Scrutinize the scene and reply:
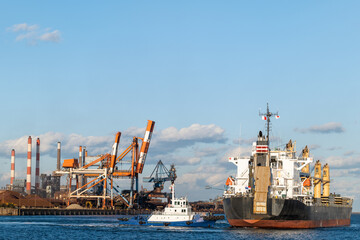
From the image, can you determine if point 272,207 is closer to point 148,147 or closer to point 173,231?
point 173,231

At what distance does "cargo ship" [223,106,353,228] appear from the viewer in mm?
73688

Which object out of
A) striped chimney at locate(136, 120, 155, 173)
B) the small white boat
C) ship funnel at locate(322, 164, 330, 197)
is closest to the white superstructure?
the small white boat

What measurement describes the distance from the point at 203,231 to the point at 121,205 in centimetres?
10298

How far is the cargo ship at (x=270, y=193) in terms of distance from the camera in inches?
2901

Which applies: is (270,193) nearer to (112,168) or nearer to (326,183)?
(326,183)

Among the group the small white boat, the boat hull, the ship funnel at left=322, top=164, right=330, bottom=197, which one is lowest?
the boat hull

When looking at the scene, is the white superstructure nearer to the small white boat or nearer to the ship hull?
the ship hull

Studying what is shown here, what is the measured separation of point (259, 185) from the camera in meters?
74.7

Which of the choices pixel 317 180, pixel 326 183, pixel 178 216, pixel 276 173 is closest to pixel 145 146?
pixel 326 183

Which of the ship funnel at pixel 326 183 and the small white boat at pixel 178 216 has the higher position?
the ship funnel at pixel 326 183

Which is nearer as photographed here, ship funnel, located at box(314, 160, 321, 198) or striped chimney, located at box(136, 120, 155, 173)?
ship funnel, located at box(314, 160, 321, 198)

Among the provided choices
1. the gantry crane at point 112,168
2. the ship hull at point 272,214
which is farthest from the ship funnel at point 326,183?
the gantry crane at point 112,168

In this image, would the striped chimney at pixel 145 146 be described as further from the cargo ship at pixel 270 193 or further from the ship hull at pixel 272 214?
the ship hull at pixel 272 214

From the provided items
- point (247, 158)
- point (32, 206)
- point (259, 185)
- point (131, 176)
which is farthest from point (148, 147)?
point (259, 185)
